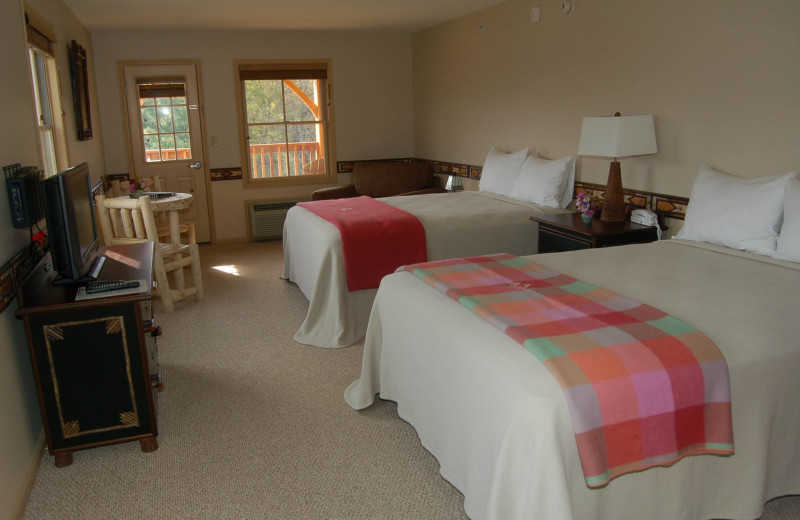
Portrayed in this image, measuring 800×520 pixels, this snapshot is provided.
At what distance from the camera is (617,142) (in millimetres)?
3658

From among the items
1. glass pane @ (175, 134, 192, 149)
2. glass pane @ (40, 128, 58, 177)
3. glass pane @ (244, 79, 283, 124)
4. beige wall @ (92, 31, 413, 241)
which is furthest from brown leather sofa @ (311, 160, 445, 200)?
glass pane @ (40, 128, 58, 177)

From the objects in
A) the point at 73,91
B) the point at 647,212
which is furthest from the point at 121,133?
the point at 647,212

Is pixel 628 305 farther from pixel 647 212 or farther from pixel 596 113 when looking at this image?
pixel 596 113

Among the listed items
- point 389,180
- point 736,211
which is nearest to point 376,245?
point 736,211

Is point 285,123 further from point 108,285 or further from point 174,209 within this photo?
point 108,285

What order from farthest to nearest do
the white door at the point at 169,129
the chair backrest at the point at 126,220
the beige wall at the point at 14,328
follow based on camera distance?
1. the white door at the point at 169,129
2. the chair backrest at the point at 126,220
3. the beige wall at the point at 14,328

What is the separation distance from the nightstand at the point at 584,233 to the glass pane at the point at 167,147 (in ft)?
14.7

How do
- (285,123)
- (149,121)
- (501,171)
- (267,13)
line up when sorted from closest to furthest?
1. (501,171)
2. (267,13)
3. (149,121)
4. (285,123)

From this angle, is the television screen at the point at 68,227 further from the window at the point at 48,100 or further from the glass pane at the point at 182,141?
the glass pane at the point at 182,141

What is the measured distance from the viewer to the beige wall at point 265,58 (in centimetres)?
634

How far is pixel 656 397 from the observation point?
1.75 meters

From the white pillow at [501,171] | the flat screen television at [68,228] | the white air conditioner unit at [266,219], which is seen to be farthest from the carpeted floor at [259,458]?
the white air conditioner unit at [266,219]

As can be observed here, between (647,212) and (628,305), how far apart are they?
1819 mm

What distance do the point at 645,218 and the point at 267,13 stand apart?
12.6 ft
